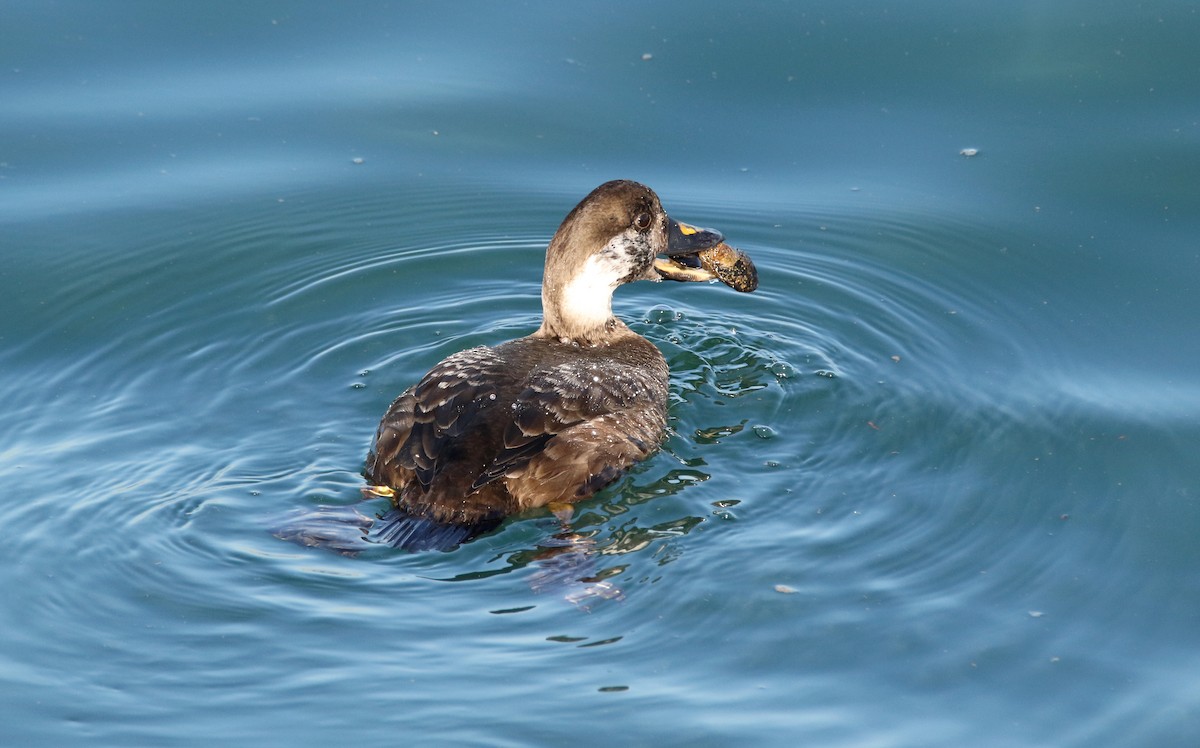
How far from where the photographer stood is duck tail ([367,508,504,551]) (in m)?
6.07

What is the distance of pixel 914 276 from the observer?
28.0 feet

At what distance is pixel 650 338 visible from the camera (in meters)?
8.41

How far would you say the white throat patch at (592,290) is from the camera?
7758mm

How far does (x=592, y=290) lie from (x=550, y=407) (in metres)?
1.32

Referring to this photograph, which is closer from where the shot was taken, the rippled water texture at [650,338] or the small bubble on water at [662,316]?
the rippled water texture at [650,338]

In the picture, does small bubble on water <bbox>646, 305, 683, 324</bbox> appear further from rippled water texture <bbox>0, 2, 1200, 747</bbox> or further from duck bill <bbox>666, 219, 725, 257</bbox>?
duck bill <bbox>666, 219, 725, 257</bbox>

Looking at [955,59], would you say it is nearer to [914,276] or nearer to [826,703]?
[914,276]

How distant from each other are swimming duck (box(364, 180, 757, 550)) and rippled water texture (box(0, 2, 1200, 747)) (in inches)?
7.4

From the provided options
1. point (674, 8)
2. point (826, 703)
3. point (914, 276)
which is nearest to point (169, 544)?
point (826, 703)

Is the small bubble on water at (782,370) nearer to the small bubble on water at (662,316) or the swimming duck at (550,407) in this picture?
the swimming duck at (550,407)

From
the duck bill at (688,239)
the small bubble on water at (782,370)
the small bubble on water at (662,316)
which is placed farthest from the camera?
the small bubble on water at (662,316)

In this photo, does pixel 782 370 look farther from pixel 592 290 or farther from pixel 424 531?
pixel 424 531

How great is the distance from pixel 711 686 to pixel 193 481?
280 centimetres

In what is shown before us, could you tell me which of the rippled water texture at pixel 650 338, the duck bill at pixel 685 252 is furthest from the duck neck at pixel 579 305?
the rippled water texture at pixel 650 338
